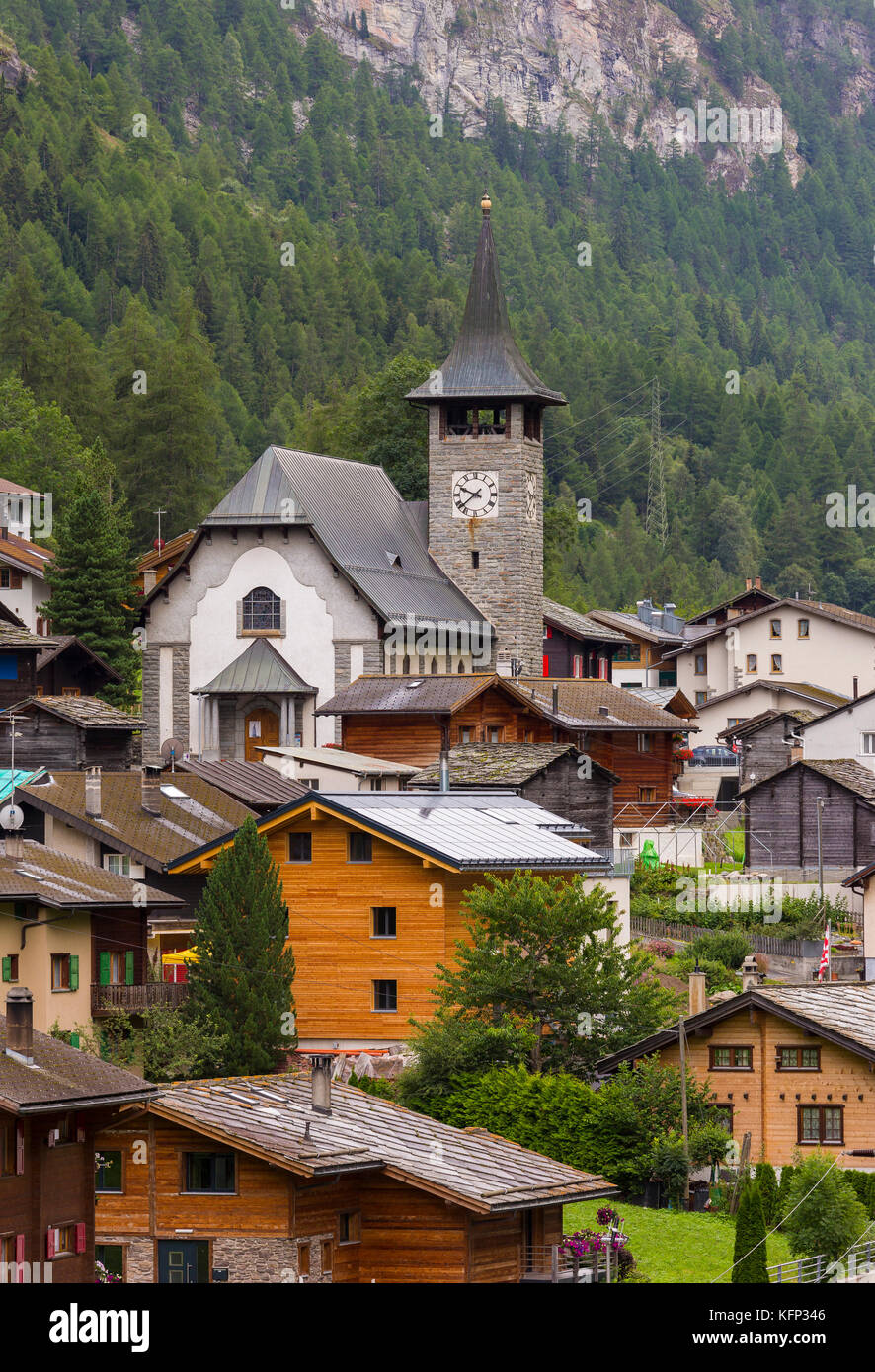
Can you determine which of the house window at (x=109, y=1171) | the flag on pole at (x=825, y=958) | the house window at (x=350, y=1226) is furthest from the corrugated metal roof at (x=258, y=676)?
the house window at (x=350, y=1226)

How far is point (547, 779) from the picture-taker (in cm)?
6806

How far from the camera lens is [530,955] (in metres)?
51.1

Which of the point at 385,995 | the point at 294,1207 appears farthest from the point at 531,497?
the point at 294,1207

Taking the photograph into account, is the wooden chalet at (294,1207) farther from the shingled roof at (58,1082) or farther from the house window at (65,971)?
the house window at (65,971)

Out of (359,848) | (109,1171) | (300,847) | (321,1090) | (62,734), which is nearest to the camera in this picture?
(109,1171)

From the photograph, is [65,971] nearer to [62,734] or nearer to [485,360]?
[62,734]

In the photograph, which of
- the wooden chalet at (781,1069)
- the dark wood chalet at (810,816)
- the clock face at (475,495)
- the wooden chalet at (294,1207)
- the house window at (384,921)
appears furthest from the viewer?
the clock face at (475,495)

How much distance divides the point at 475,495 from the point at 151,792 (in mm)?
36418

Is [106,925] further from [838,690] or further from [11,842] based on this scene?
[838,690]

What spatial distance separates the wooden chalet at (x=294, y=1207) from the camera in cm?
3741

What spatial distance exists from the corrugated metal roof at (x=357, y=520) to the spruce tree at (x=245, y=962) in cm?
3636

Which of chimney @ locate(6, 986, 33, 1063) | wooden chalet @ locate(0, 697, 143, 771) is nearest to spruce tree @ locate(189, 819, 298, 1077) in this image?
chimney @ locate(6, 986, 33, 1063)
